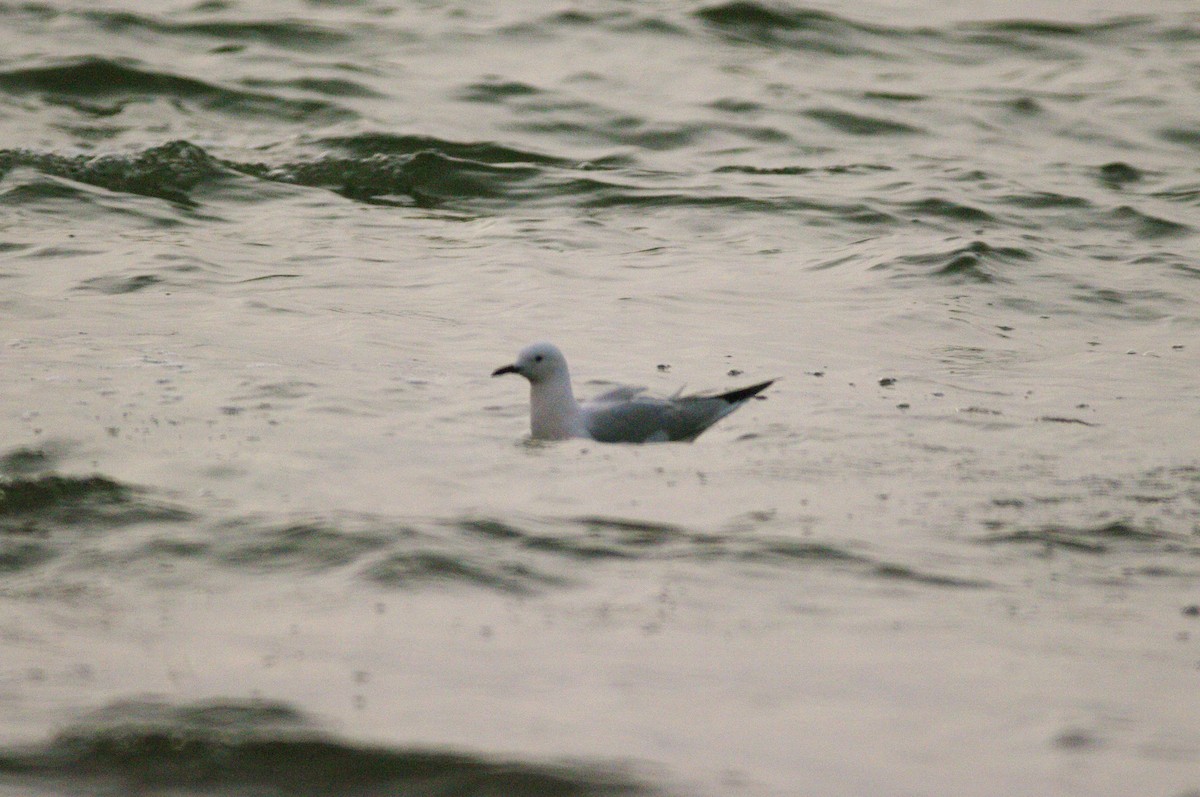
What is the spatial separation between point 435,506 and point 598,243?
508 centimetres

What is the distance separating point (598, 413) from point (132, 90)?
A: 816 cm

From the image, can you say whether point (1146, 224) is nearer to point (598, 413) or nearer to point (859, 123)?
point (859, 123)

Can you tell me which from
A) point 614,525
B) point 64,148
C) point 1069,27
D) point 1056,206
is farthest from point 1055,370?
point 1069,27

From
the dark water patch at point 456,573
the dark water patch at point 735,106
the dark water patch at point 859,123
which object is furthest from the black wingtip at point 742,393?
the dark water patch at point 735,106

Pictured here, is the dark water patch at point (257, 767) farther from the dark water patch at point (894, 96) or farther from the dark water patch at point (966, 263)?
the dark water patch at point (894, 96)

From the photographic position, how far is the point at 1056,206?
12039 millimetres

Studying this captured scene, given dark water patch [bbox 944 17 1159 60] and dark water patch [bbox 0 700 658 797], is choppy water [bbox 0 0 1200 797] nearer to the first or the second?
dark water patch [bbox 0 700 658 797]

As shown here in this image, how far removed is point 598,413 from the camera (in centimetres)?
733

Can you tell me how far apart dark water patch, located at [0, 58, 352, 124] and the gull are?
22.3 ft

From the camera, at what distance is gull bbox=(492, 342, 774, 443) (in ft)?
23.7

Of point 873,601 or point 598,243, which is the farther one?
point 598,243

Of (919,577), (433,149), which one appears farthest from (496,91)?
(919,577)

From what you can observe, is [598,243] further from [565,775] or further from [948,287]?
[565,775]

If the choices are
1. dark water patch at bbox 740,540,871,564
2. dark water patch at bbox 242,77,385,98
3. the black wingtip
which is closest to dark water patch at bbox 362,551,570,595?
dark water patch at bbox 740,540,871,564
